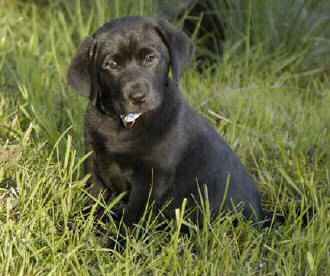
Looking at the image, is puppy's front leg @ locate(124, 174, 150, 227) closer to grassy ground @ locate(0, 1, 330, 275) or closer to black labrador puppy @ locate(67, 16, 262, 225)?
black labrador puppy @ locate(67, 16, 262, 225)

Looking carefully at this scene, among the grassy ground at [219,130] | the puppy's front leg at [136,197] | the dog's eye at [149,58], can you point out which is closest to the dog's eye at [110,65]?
the dog's eye at [149,58]

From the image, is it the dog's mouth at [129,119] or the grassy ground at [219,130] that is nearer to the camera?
the grassy ground at [219,130]

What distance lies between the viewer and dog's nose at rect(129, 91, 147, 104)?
141 inches

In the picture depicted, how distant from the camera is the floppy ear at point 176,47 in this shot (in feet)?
12.4

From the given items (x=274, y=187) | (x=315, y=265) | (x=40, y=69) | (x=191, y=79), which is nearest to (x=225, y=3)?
(x=191, y=79)

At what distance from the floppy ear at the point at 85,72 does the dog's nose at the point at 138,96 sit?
247mm

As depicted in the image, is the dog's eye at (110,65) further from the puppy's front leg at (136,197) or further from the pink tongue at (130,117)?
the puppy's front leg at (136,197)

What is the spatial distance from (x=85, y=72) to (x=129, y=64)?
25 cm

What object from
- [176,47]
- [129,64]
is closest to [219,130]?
[176,47]

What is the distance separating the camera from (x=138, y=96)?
3.58 m

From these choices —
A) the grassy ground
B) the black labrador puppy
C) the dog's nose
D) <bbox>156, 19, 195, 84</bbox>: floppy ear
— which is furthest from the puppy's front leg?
<bbox>156, 19, 195, 84</bbox>: floppy ear

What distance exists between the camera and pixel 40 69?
5383 mm

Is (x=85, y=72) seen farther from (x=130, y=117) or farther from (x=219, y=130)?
(x=219, y=130)

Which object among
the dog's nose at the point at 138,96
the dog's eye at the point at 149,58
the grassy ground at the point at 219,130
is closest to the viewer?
the grassy ground at the point at 219,130
